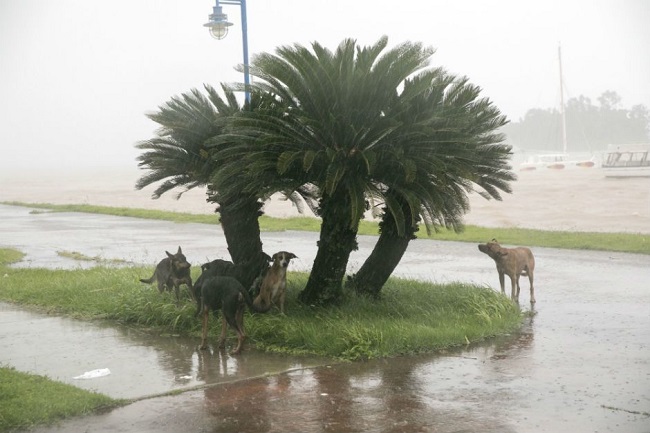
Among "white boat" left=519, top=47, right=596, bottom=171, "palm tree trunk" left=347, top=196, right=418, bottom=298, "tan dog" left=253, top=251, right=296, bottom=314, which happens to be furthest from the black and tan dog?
"white boat" left=519, top=47, right=596, bottom=171

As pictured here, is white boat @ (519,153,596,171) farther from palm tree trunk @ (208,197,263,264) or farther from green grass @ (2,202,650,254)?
palm tree trunk @ (208,197,263,264)

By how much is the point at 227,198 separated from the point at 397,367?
11.0 ft

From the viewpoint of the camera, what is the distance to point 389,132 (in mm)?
9008

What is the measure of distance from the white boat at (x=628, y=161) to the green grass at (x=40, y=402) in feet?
150

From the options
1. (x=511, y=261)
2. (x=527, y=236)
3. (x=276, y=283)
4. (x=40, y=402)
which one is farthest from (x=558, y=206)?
(x=40, y=402)

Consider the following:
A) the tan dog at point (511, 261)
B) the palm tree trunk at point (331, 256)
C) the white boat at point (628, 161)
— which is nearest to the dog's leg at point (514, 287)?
the tan dog at point (511, 261)

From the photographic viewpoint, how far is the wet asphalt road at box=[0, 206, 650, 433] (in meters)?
6.15

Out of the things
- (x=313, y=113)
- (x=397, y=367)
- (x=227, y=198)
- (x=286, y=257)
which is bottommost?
(x=397, y=367)

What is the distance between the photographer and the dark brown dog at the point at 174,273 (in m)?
9.97

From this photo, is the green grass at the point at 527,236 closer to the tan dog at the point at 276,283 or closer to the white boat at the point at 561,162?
the tan dog at the point at 276,283

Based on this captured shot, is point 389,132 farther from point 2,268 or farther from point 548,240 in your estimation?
point 548,240

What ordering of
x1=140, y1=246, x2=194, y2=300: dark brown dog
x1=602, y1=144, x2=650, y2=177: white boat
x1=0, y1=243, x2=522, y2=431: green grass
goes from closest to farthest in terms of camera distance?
x1=0, y1=243, x2=522, y2=431: green grass < x1=140, y1=246, x2=194, y2=300: dark brown dog < x1=602, y1=144, x2=650, y2=177: white boat

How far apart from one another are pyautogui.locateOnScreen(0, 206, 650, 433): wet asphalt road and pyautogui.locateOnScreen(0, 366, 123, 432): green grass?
162mm

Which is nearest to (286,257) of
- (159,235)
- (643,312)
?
(643,312)
